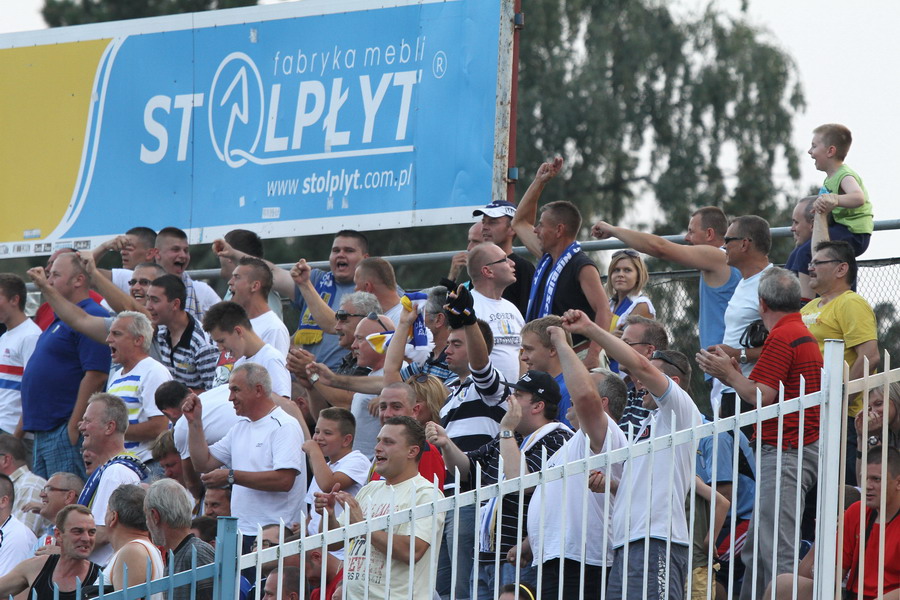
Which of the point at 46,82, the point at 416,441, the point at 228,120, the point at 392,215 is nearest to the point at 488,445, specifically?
the point at 416,441

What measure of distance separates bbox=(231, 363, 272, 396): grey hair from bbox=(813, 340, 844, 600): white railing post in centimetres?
389

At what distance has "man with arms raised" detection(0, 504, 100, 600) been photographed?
763 cm

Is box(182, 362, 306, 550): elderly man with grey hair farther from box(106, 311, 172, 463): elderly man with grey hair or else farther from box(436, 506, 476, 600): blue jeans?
box(436, 506, 476, 600): blue jeans

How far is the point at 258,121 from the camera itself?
12539 mm

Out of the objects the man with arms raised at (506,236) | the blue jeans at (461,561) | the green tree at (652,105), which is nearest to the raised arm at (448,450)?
the blue jeans at (461,561)

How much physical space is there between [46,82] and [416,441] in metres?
8.30

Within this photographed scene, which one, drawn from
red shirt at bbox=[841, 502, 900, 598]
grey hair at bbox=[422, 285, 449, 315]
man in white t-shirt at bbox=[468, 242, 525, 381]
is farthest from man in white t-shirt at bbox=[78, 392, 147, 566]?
red shirt at bbox=[841, 502, 900, 598]

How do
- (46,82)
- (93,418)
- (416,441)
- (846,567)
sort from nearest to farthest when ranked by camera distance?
(846,567), (416,441), (93,418), (46,82)

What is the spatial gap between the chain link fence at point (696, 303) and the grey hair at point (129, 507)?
4510 mm

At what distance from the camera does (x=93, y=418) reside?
28.3 feet

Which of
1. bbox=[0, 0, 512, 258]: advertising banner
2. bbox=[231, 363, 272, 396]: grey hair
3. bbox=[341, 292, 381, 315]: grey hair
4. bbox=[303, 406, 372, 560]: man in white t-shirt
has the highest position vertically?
bbox=[0, 0, 512, 258]: advertising banner

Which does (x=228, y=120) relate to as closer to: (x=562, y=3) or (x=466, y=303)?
(x=466, y=303)

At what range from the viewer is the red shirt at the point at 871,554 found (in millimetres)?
5914

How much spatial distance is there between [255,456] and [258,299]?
1841 millimetres
